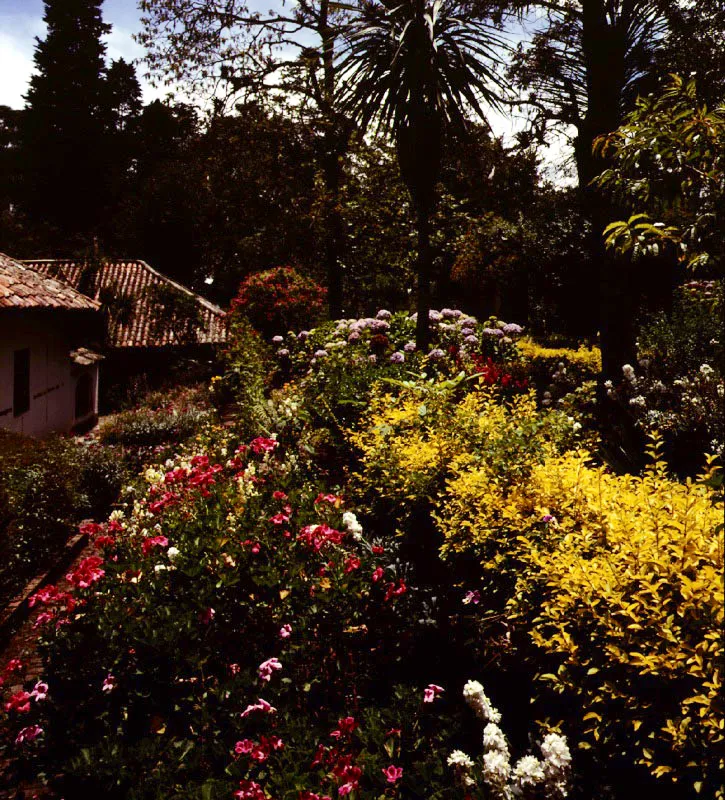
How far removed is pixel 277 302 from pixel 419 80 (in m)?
7.58

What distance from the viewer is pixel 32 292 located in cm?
1197

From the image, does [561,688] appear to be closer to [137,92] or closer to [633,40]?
[633,40]

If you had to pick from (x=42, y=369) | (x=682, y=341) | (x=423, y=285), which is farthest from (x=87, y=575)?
(x=42, y=369)

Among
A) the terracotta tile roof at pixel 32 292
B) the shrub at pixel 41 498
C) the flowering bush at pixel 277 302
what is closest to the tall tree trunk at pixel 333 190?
the flowering bush at pixel 277 302

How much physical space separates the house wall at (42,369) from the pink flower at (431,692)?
11.1 meters

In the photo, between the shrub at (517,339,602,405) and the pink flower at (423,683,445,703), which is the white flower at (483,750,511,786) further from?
the shrub at (517,339,602,405)

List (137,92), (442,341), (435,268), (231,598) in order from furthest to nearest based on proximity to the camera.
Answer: (137,92)
(435,268)
(442,341)
(231,598)

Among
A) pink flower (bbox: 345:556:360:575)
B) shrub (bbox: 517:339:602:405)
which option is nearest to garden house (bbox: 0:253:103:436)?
pink flower (bbox: 345:556:360:575)

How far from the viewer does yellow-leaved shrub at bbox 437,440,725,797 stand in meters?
1.94

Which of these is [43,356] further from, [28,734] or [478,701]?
[478,701]

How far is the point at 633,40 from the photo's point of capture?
30.6 feet

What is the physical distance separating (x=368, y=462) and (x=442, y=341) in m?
5.81

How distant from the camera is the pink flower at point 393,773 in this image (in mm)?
2382

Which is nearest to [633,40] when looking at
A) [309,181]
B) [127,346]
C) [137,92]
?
[309,181]
